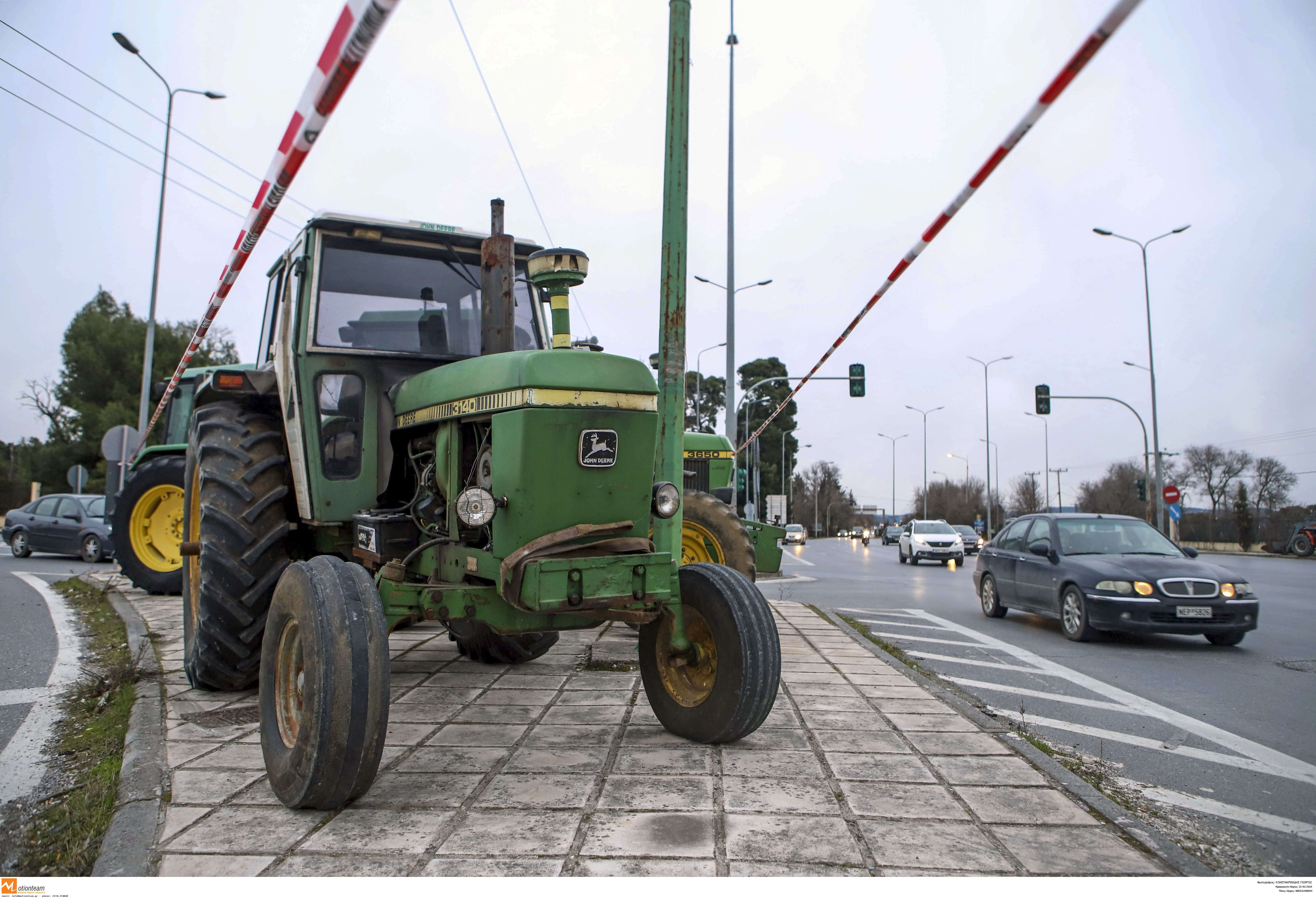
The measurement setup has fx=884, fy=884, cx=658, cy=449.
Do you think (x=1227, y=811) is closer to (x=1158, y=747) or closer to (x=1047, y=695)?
(x=1158, y=747)

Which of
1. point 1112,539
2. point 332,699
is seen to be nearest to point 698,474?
point 1112,539

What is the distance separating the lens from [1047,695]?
A: 6332mm

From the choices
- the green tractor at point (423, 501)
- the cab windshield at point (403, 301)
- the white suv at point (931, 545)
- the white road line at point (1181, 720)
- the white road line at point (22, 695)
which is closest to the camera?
the green tractor at point (423, 501)

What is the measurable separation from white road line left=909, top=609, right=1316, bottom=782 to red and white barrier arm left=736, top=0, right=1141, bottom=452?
322 cm

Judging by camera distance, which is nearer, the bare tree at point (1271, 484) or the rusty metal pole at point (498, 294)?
the rusty metal pole at point (498, 294)

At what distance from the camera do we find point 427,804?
3457mm

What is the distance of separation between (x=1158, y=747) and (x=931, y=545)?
20.9 m

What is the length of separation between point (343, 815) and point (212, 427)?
3.23 metres

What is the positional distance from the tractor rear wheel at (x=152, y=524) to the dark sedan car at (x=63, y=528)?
8.25 metres

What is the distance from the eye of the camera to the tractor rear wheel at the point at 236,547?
5145 millimetres

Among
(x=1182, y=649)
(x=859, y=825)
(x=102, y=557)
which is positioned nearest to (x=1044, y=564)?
(x=1182, y=649)

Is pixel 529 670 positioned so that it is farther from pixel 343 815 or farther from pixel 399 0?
pixel 399 0

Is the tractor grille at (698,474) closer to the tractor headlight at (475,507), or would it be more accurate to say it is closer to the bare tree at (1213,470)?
the tractor headlight at (475,507)

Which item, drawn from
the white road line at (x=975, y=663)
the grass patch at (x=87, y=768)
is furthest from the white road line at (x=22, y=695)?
the white road line at (x=975, y=663)
